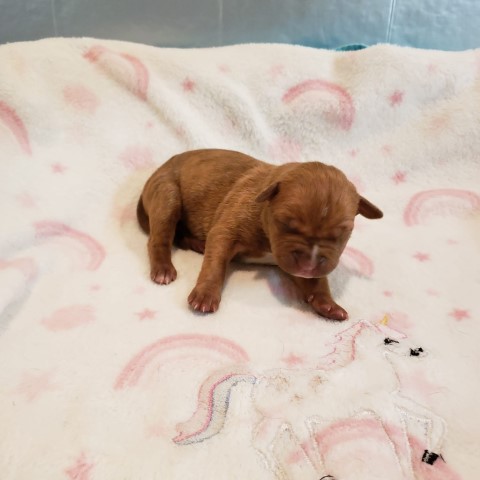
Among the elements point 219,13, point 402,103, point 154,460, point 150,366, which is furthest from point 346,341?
point 219,13

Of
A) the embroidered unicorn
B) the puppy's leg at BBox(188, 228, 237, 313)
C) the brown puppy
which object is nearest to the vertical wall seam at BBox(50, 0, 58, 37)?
the brown puppy

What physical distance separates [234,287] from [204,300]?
0.21m

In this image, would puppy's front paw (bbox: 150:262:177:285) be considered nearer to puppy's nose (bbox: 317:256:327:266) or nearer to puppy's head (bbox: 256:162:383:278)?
puppy's head (bbox: 256:162:383:278)

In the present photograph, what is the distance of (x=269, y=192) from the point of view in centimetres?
182

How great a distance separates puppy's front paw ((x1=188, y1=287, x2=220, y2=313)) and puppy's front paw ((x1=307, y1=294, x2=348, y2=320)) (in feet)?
1.15

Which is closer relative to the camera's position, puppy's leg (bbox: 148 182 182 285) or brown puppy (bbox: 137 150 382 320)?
brown puppy (bbox: 137 150 382 320)

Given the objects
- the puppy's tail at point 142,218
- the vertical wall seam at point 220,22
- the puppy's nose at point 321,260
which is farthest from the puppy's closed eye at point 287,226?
the vertical wall seam at point 220,22

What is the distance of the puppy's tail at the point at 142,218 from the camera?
7.99 ft

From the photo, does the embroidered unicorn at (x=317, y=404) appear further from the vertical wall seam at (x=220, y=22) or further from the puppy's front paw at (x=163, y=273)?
the vertical wall seam at (x=220, y=22)

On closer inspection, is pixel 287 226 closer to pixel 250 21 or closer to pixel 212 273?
pixel 212 273

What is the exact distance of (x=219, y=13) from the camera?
2.95m

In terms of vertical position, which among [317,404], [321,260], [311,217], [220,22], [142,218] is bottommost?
[142,218]

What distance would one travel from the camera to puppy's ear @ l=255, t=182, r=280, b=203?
1.81m

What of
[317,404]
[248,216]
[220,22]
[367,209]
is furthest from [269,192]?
[220,22]
